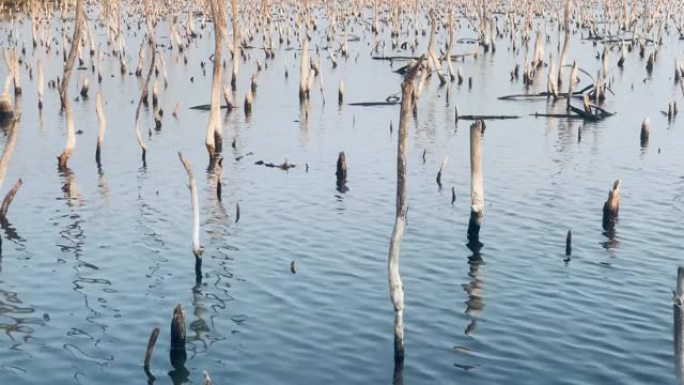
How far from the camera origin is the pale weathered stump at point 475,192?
27734 millimetres

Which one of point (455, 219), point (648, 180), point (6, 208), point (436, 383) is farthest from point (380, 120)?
point (436, 383)

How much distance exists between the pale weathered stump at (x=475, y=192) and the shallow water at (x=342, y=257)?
572 millimetres

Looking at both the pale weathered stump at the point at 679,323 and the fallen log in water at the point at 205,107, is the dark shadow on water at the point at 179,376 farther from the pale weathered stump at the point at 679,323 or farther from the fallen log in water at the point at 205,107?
the fallen log in water at the point at 205,107

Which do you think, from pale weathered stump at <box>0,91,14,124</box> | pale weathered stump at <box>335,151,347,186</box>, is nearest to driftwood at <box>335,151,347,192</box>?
pale weathered stump at <box>335,151,347,186</box>

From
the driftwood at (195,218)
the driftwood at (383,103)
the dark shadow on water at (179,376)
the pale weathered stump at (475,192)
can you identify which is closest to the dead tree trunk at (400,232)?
the dark shadow on water at (179,376)

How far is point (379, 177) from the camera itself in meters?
39.1

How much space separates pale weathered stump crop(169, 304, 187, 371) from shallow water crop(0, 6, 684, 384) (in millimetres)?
216

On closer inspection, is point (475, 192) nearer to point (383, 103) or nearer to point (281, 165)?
point (281, 165)

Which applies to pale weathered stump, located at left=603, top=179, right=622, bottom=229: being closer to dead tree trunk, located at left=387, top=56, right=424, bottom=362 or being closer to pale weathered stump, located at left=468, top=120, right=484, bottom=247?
pale weathered stump, located at left=468, top=120, right=484, bottom=247

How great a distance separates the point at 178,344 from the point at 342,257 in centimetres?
854

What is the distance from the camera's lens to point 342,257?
28.1 meters

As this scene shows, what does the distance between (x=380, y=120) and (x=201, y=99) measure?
12240 millimetres

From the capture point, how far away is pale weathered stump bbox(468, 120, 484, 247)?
27734mm

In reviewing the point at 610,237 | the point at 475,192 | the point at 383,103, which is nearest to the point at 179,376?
the point at 475,192
